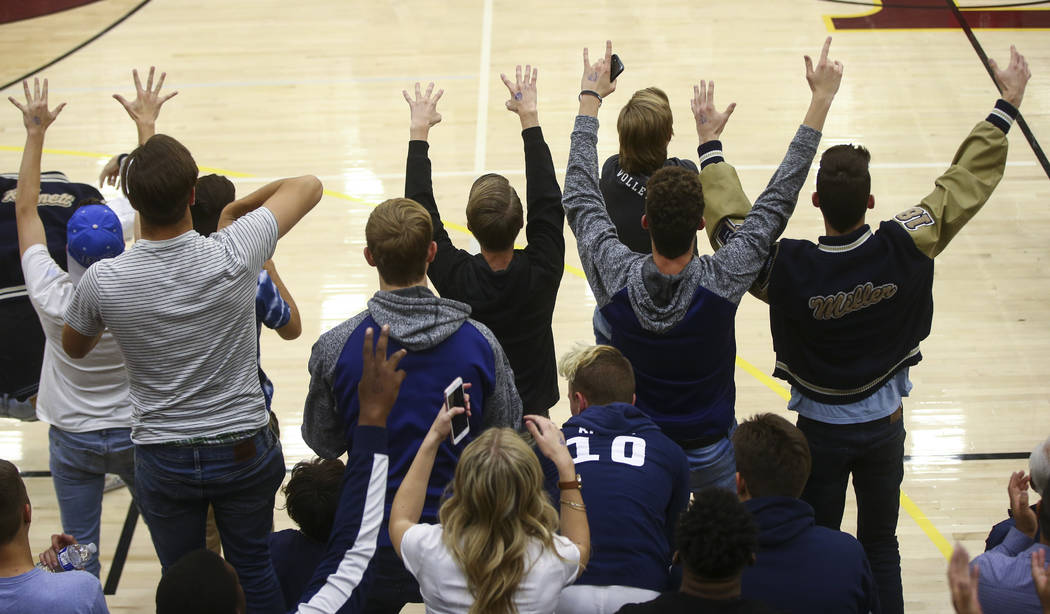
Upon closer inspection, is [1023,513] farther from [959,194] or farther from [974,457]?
[974,457]

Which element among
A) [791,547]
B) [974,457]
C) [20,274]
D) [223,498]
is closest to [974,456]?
[974,457]

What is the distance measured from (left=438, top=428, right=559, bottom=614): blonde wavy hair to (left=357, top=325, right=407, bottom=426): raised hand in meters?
0.36

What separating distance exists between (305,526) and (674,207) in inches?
61.5

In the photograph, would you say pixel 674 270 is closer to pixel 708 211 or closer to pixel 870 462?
pixel 708 211

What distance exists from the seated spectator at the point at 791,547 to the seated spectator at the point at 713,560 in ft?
0.85

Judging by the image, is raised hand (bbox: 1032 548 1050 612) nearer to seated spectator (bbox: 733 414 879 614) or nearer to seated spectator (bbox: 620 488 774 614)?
seated spectator (bbox: 733 414 879 614)

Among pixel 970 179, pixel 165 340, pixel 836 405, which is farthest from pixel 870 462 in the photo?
pixel 165 340

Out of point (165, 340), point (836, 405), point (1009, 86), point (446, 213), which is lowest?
point (446, 213)

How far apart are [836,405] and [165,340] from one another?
2198 mm

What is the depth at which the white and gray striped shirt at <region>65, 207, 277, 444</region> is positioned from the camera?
2.86 meters

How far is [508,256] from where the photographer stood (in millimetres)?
3680

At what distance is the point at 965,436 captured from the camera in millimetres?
5223

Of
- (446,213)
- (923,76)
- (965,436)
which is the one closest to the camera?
(965,436)

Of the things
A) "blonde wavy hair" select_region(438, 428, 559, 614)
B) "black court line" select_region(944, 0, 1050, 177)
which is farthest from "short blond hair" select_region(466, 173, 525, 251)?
"black court line" select_region(944, 0, 1050, 177)
